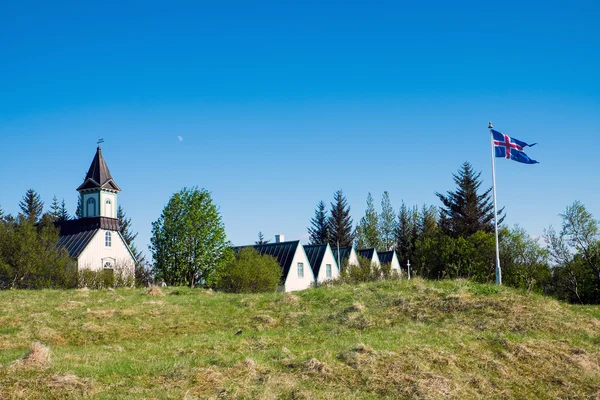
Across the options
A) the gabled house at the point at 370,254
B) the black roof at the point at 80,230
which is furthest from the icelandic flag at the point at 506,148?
the gabled house at the point at 370,254

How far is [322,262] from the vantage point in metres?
49.6

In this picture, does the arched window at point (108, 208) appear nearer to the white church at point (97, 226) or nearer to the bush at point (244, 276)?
the white church at point (97, 226)

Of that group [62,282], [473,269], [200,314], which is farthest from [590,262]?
[62,282]

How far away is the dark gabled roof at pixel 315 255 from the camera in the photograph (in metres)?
49.4

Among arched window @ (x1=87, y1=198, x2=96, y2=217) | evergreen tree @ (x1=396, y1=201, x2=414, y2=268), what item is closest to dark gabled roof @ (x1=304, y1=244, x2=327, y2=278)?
arched window @ (x1=87, y1=198, x2=96, y2=217)

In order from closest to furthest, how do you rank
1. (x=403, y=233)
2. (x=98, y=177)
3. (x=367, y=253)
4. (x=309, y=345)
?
(x=309, y=345)
(x=98, y=177)
(x=367, y=253)
(x=403, y=233)

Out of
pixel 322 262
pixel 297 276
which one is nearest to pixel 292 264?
pixel 297 276

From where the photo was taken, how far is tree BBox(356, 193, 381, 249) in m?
76.8

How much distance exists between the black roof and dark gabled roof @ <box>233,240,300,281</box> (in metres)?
11.0

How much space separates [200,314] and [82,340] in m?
4.04

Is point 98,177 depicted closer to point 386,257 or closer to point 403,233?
point 386,257

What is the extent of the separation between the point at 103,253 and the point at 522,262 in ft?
103

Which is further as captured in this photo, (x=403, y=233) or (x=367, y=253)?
(x=403, y=233)

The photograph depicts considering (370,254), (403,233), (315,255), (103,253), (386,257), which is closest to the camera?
(103,253)
